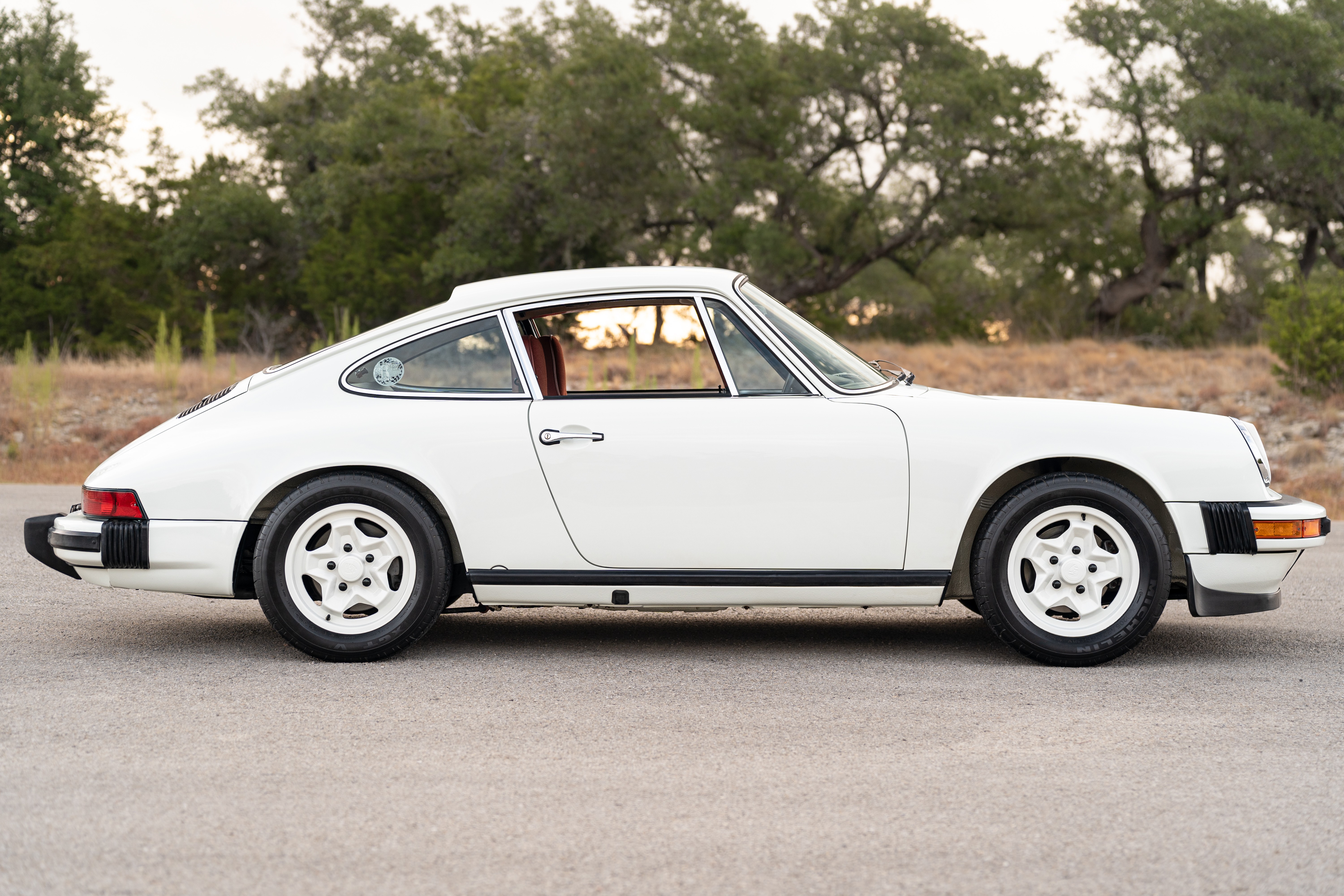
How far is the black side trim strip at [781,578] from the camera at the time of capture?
515 centimetres

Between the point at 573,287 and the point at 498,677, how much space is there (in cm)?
165

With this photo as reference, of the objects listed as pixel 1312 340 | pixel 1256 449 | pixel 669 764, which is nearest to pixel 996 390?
pixel 1312 340

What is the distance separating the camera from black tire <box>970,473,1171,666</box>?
5078 mm

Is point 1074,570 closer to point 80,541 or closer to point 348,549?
point 348,549

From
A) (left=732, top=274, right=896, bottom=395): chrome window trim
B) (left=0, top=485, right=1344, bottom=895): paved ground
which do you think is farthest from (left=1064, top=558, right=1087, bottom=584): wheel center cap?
(left=732, top=274, right=896, bottom=395): chrome window trim

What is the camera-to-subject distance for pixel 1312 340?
1775 centimetres

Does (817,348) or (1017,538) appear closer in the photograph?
(1017,538)

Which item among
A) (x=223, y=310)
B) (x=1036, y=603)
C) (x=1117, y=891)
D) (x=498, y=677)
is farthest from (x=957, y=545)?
(x=223, y=310)

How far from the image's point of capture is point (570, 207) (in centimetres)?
3425

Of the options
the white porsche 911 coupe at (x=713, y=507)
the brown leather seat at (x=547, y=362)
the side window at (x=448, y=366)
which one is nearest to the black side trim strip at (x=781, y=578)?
the white porsche 911 coupe at (x=713, y=507)

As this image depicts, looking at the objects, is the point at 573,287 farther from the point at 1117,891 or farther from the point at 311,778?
the point at 1117,891

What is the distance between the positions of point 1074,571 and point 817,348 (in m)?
1.37

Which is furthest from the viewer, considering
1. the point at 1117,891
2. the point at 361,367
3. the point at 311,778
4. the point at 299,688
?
the point at 361,367

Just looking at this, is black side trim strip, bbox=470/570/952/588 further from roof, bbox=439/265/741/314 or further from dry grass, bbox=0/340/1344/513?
dry grass, bbox=0/340/1344/513
